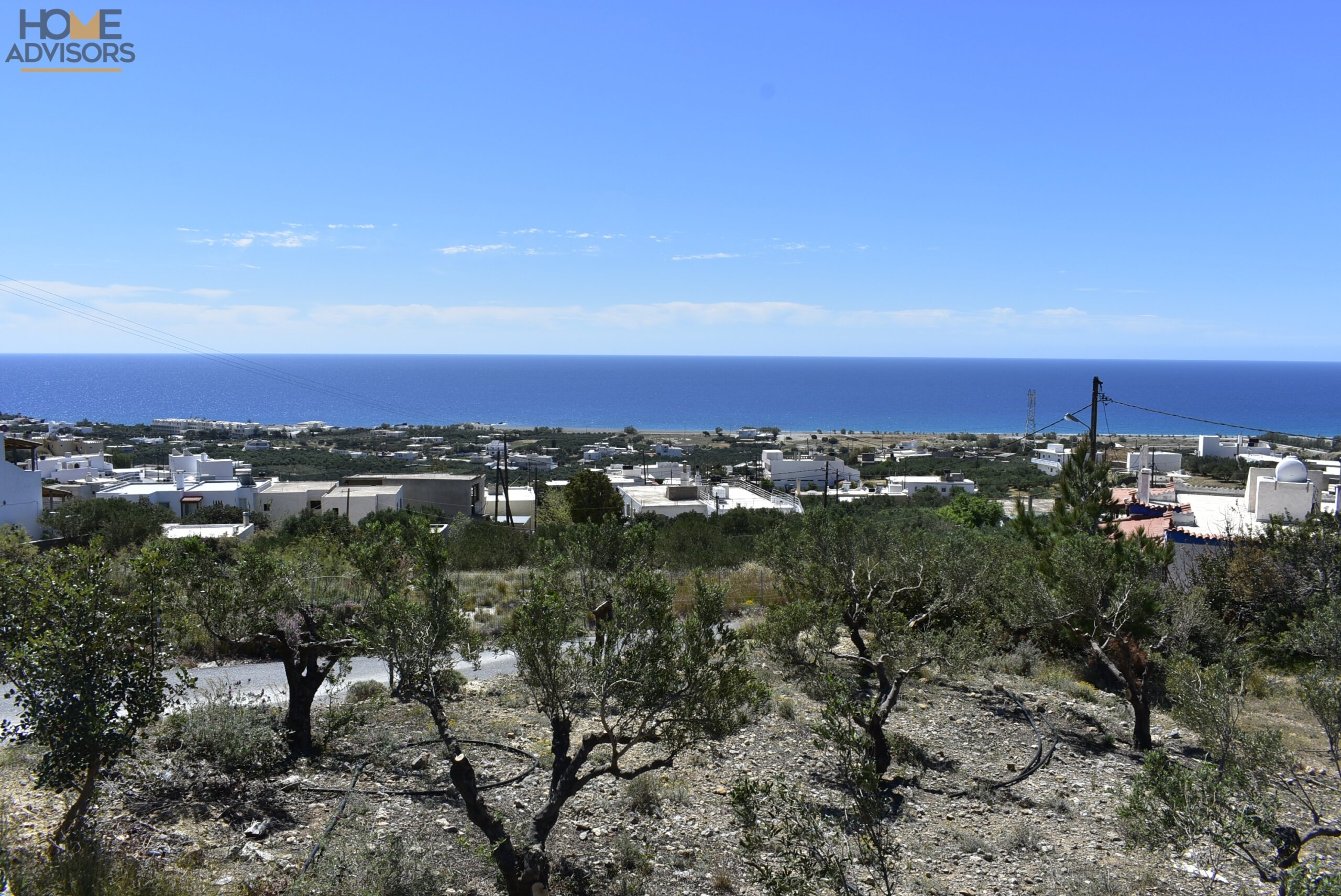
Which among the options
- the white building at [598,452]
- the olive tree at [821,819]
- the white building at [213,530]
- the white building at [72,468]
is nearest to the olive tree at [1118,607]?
the olive tree at [821,819]

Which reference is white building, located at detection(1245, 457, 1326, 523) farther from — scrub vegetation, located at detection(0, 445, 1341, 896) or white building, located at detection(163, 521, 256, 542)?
white building, located at detection(163, 521, 256, 542)

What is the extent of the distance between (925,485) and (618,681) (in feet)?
160

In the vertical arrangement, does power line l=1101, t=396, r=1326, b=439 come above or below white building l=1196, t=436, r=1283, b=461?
above

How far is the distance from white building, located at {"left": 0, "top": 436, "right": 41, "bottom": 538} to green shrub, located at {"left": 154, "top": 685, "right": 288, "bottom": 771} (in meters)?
21.7

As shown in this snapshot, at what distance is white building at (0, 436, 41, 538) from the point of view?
87.7 ft

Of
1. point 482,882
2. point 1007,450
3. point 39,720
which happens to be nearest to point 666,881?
point 482,882

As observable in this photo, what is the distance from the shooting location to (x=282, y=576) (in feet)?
34.7

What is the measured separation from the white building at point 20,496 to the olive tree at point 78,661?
2457 cm

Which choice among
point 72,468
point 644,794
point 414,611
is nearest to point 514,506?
point 72,468

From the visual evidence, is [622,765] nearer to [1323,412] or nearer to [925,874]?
[925,874]

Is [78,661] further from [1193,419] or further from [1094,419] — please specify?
[1193,419]

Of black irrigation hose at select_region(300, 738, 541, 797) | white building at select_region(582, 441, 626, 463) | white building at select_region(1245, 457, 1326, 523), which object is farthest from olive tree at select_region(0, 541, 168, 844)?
white building at select_region(582, 441, 626, 463)

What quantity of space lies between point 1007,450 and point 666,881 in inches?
3836

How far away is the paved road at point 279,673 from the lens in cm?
1298
